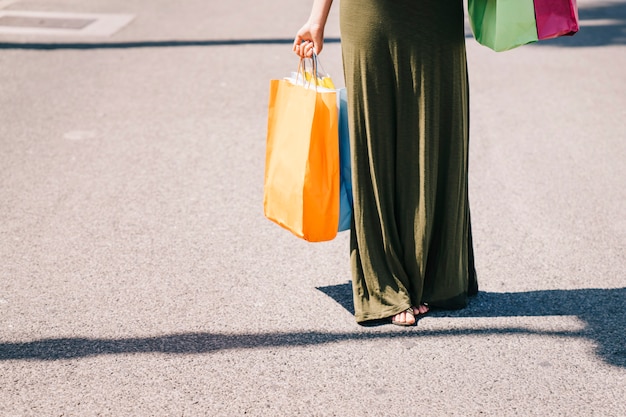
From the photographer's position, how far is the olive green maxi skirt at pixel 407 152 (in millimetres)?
3211

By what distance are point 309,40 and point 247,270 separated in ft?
4.01

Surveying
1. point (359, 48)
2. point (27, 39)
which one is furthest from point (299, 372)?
point (27, 39)

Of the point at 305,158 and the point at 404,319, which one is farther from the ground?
the point at 305,158

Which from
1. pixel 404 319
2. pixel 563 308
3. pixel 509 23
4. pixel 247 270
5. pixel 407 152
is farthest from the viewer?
pixel 247 270

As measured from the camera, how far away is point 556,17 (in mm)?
3021

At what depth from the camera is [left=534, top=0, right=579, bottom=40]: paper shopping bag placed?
3008mm

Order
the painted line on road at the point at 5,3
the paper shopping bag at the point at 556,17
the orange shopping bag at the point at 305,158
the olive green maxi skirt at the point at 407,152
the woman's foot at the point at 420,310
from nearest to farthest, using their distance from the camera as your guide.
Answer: the paper shopping bag at the point at 556,17
the olive green maxi skirt at the point at 407,152
the orange shopping bag at the point at 305,158
the woman's foot at the point at 420,310
the painted line on road at the point at 5,3

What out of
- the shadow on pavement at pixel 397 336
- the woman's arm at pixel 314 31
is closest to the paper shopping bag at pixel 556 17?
the woman's arm at pixel 314 31

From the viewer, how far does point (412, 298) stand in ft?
11.8

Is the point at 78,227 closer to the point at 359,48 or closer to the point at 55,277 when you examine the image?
the point at 55,277

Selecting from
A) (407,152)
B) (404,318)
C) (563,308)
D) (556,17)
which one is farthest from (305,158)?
(563,308)

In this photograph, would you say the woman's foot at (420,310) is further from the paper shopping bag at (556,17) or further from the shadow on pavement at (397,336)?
the paper shopping bag at (556,17)

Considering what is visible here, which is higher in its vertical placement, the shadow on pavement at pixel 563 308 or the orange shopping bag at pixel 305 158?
the orange shopping bag at pixel 305 158

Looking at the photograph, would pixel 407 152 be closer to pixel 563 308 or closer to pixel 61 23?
pixel 563 308
